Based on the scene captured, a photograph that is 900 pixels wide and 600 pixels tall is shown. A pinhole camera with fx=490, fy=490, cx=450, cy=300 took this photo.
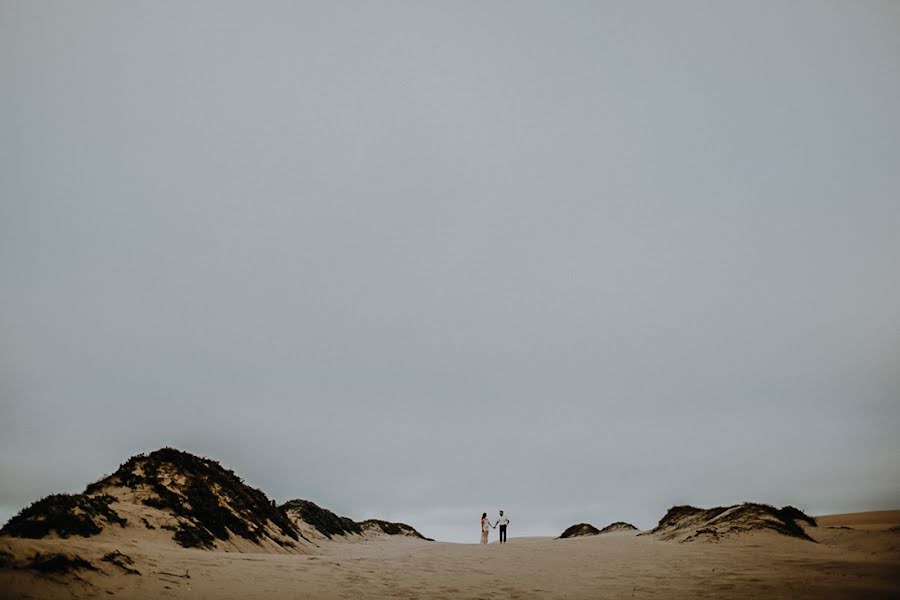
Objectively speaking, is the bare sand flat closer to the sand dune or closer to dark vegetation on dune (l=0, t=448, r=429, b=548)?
the sand dune

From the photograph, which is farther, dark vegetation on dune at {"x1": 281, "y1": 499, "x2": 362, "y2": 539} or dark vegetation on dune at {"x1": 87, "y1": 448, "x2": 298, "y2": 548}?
dark vegetation on dune at {"x1": 281, "y1": 499, "x2": 362, "y2": 539}

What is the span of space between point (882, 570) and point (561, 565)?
6.71 meters

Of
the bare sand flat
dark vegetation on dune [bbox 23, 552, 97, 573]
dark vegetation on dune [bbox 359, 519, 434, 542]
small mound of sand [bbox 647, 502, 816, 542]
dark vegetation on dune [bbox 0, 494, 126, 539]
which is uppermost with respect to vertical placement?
dark vegetation on dune [bbox 0, 494, 126, 539]

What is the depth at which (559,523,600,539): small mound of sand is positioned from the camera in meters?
46.6

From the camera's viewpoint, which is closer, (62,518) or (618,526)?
(62,518)

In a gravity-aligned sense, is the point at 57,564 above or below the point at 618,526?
above

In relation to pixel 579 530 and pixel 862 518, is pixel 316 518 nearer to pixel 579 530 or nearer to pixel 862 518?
pixel 579 530

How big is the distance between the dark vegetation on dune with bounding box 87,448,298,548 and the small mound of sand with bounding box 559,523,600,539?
111 feet

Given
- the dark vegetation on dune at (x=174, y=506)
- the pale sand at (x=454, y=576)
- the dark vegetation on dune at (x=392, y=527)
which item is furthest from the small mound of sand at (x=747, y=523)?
the dark vegetation on dune at (x=392, y=527)

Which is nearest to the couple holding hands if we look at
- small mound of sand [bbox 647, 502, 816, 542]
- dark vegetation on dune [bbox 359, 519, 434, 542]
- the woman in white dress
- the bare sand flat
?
the woman in white dress

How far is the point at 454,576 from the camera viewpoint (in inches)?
433


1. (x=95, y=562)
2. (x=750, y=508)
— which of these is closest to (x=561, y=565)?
(x=95, y=562)

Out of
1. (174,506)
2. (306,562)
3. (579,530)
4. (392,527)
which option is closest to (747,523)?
(306,562)

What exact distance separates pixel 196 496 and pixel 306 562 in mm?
7527
